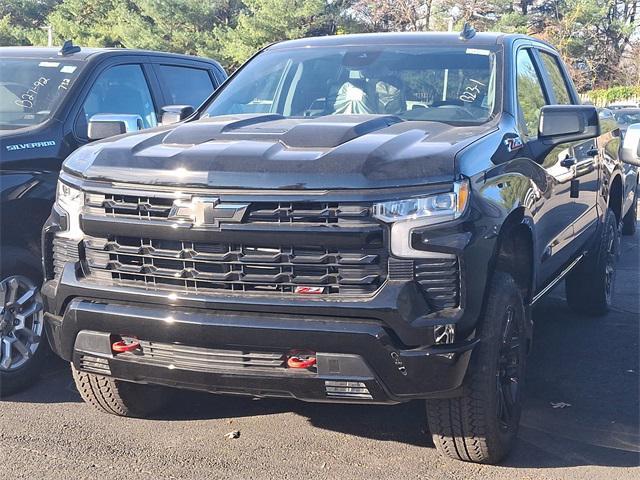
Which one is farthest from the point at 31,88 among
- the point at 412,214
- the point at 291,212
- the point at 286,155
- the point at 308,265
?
the point at 412,214

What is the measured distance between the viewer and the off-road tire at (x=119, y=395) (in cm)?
434

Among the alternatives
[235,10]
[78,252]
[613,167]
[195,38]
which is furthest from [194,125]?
[235,10]

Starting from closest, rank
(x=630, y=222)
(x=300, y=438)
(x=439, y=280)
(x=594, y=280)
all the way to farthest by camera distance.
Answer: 1. (x=439, y=280)
2. (x=300, y=438)
3. (x=594, y=280)
4. (x=630, y=222)

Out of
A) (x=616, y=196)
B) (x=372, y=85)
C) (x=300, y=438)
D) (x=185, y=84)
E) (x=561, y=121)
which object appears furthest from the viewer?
(x=616, y=196)

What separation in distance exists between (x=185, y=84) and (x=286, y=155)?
3534 millimetres

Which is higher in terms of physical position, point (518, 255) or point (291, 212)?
point (291, 212)

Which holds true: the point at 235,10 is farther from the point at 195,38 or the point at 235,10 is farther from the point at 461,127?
the point at 461,127


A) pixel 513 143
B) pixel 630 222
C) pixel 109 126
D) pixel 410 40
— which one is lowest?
pixel 630 222

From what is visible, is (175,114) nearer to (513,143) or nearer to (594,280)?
(513,143)

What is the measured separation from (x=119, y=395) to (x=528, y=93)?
2871 millimetres

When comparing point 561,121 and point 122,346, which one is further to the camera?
point 561,121

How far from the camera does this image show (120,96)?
6059 mm

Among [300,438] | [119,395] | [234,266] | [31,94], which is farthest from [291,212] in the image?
[31,94]

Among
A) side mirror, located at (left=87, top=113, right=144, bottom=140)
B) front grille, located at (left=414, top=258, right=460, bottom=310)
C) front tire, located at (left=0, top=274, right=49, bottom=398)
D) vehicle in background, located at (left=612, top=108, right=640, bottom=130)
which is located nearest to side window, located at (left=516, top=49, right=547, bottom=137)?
front grille, located at (left=414, top=258, right=460, bottom=310)
